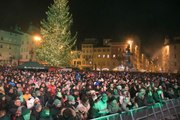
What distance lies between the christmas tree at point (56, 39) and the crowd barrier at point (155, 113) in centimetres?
3362

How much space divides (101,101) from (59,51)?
37.9 m

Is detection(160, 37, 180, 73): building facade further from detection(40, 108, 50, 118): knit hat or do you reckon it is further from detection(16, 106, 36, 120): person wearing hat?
detection(16, 106, 36, 120): person wearing hat

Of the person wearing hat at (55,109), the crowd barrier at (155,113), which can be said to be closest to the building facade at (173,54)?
the crowd barrier at (155,113)

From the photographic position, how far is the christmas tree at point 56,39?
4819cm

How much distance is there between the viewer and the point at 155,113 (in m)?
13.7

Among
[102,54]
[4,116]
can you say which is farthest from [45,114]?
[102,54]

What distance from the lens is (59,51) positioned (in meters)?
48.6

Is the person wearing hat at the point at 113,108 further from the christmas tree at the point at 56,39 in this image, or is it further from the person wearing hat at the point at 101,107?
the christmas tree at the point at 56,39

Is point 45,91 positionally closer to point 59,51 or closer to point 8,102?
point 8,102

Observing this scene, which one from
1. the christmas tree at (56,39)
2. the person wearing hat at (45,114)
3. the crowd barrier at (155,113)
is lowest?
the crowd barrier at (155,113)

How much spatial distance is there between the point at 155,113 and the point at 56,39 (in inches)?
1474

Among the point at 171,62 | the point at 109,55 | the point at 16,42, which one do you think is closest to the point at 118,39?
the point at 109,55

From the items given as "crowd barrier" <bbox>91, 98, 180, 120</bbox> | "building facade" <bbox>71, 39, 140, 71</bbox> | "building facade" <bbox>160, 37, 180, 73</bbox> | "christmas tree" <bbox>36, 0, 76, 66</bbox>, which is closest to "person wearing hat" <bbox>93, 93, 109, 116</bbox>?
"crowd barrier" <bbox>91, 98, 180, 120</bbox>

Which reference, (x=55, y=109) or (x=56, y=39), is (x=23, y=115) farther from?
(x=56, y=39)
